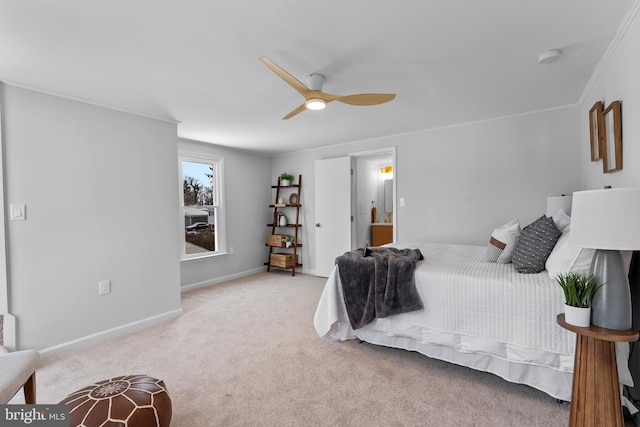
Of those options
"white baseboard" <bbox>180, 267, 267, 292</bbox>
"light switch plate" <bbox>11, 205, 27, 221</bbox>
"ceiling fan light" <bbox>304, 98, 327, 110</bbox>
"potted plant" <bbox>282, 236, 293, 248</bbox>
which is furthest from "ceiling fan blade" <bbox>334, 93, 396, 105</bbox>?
"white baseboard" <bbox>180, 267, 267, 292</bbox>

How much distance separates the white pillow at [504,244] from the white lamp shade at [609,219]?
1.18 meters

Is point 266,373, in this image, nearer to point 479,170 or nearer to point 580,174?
point 479,170

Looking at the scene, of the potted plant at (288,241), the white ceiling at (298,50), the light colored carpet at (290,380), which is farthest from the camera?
the potted plant at (288,241)

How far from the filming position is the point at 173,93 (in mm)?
2803

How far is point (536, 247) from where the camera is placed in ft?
7.18

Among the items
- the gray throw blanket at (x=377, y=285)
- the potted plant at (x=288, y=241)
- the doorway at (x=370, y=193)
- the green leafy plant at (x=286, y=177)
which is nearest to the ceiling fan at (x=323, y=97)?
the gray throw blanket at (x=377, y=285)

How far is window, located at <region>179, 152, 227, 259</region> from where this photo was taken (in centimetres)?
475

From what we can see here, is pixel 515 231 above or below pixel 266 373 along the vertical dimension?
above

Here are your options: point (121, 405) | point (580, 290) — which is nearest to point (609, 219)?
point (580, 290)

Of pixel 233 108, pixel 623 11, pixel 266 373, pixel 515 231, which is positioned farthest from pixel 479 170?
pixel 266 373

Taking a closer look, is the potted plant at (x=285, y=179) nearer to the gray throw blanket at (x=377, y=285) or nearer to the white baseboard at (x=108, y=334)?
the white baseboard at (x=108, y=334)

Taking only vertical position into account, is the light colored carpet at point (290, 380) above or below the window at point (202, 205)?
below

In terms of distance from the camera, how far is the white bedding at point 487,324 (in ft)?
6.08

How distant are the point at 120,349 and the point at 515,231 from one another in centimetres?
356
